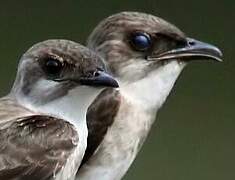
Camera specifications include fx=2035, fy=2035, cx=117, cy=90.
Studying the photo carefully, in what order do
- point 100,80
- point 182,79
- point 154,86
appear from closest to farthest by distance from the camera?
point 100,80 < point 154,86 < point 182,79

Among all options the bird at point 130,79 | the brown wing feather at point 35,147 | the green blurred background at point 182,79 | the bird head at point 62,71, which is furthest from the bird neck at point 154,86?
the green blurred background at point 182,79

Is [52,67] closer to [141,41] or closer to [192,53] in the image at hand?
[141,41]

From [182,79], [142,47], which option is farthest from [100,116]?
[182,79]

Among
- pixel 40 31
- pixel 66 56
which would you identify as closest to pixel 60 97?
pixel 66 56

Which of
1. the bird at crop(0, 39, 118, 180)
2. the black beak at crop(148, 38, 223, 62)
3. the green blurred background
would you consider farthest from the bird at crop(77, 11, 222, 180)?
the green blurred background

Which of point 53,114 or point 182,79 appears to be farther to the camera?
point 182,79

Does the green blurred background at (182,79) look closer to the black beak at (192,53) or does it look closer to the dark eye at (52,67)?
the black beak at (192,53)
